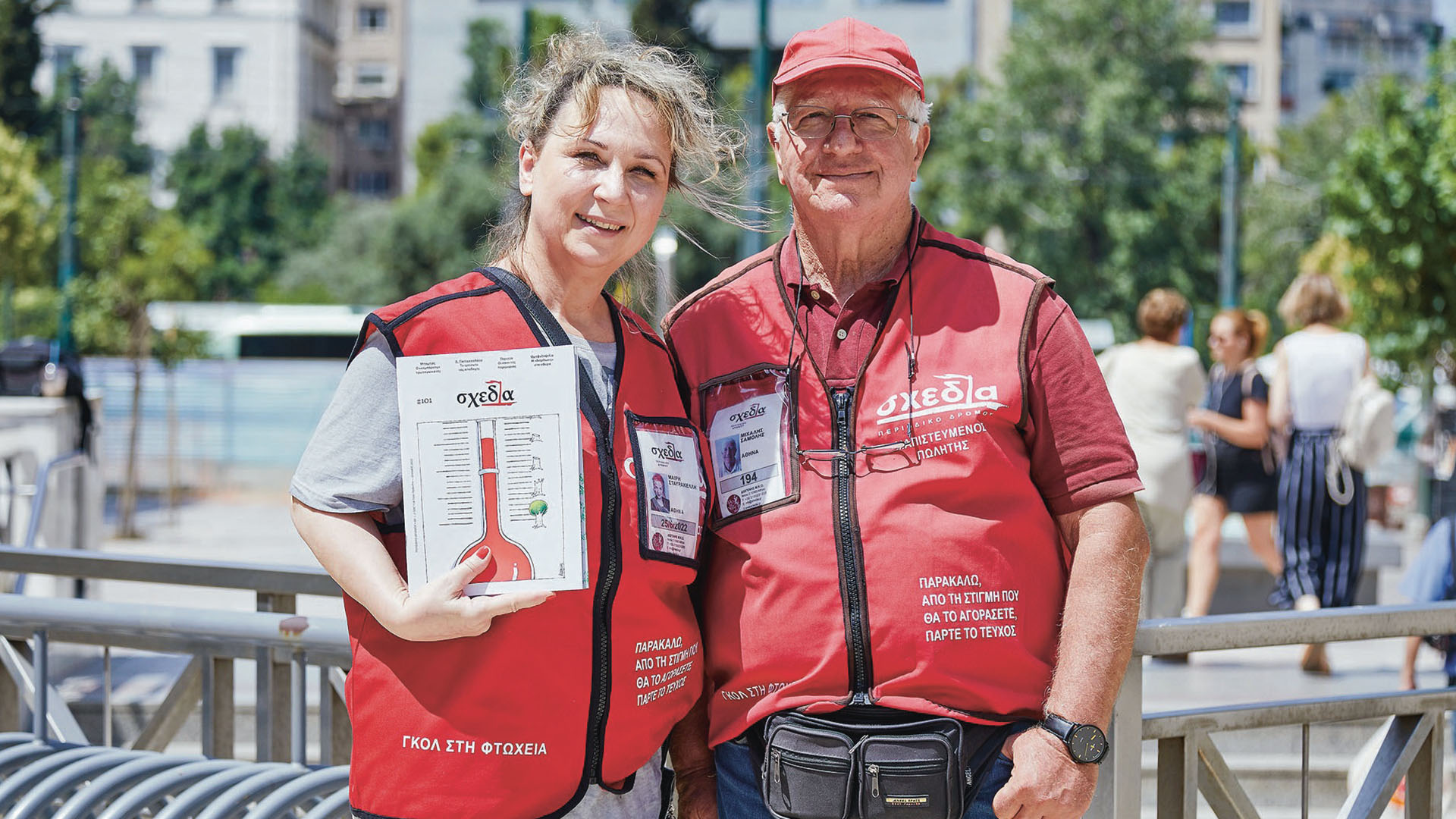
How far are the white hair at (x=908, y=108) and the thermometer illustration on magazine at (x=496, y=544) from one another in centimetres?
85

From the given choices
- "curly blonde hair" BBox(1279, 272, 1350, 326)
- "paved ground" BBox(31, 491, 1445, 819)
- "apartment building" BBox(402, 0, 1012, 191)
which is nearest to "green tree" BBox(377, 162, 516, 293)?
"apartment building" BBox(402, 0, 1012, 191)

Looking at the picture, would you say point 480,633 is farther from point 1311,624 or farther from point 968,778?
point 1311,624

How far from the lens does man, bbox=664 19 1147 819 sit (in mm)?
2205

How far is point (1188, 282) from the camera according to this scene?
128ft

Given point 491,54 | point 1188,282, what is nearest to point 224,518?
point 1188,282

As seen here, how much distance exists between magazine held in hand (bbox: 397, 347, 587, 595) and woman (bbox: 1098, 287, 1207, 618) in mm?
5468

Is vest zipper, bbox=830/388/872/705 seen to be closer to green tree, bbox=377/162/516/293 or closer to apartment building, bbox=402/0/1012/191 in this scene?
green tree, bbox=377/162/516/293

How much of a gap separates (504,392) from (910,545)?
71cm

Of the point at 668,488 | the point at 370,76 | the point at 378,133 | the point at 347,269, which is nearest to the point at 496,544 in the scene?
the point at 668,488

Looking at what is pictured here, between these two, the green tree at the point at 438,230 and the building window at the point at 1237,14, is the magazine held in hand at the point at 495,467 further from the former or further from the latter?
the building window at the point at 1237,14

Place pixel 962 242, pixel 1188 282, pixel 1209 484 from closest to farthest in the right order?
pixel 962 242
pixel 1209 484
pixel 1188 282

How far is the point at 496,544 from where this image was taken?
1.99 m

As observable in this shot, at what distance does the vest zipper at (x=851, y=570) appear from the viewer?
7.26 feet

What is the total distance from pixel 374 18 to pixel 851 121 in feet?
274
